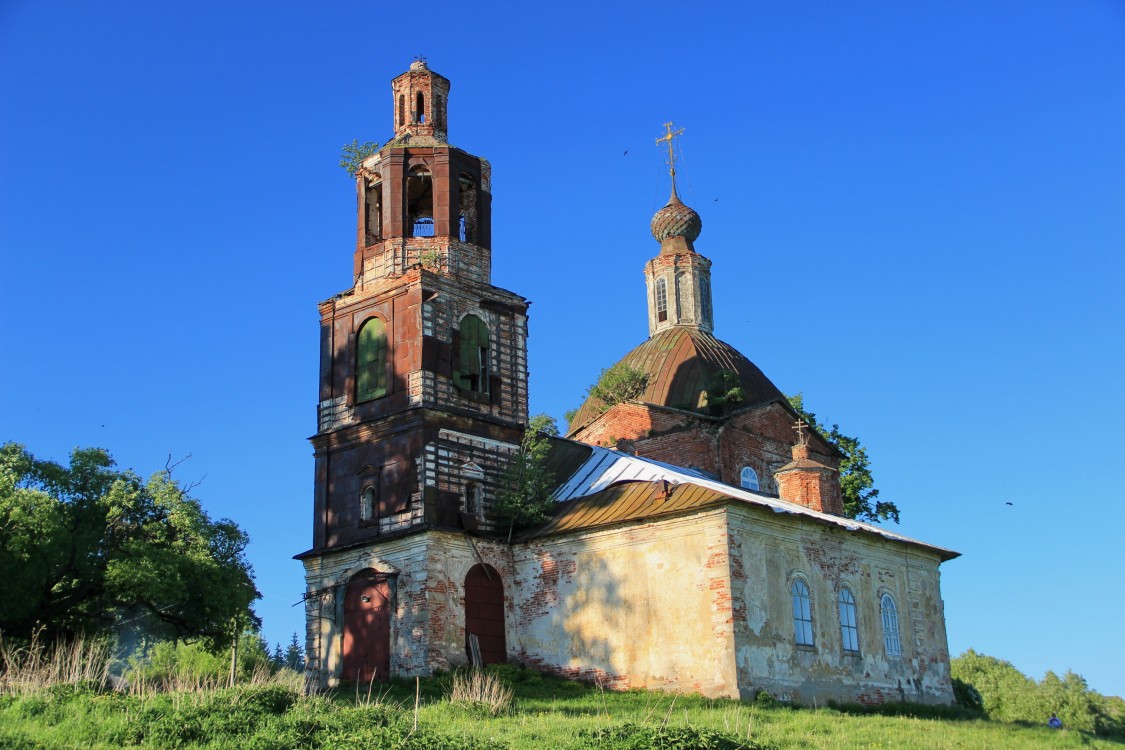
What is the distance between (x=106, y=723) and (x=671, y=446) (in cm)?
2003

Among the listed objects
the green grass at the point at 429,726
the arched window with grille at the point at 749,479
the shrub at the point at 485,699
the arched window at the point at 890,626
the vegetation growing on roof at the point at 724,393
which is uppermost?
the vegetation growing on roof at the point at 724,393

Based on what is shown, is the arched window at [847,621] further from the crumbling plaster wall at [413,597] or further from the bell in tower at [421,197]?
the bell in tower at [421,197]

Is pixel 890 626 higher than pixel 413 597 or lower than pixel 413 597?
lower

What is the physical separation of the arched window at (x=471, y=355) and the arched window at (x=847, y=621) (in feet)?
27.2

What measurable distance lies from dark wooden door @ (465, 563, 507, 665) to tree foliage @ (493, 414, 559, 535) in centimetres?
108

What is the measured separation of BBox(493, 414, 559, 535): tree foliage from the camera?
2483 cm

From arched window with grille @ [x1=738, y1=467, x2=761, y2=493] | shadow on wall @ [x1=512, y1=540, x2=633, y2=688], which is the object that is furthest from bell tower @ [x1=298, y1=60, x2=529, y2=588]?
arched window with grille @ [x1=738, y1=467, x2=761, y2=493]

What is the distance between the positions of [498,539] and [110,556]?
7.36 metres

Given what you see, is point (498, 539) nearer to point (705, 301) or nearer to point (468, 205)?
point (468, 205)

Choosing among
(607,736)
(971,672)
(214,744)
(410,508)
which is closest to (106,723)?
(214,744)

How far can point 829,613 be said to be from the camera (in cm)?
2419

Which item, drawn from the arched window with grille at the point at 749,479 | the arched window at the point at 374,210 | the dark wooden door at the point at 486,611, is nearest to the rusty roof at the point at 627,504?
the dark wooden door at the point at 486,611

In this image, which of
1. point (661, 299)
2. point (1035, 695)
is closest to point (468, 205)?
point (661, 299)

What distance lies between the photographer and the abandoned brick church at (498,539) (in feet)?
73.3
